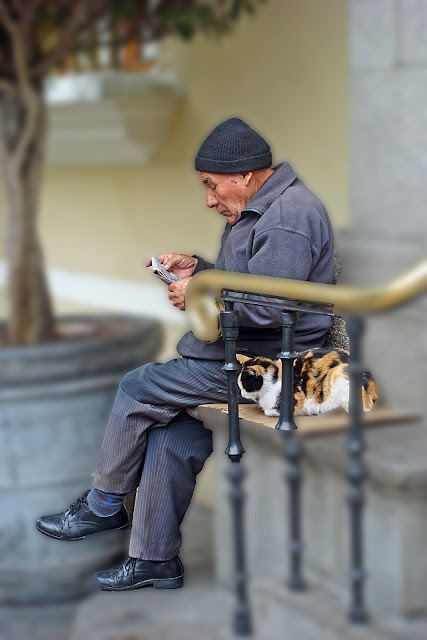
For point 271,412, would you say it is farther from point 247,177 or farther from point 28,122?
point 28,122

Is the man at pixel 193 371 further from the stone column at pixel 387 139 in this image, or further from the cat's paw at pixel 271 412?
the stone column at pixel 387 139

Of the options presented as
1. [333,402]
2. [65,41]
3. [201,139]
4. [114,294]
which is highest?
[65,41]

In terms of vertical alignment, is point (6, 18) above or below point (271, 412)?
above

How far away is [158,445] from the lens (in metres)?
0.99

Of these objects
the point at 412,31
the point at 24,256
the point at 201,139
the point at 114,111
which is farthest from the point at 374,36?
the point at 114,111

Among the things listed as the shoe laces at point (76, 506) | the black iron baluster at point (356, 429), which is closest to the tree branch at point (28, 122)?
the black iron baluster at point (356, 429)

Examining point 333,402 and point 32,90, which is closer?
point 333,402

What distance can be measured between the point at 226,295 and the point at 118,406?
0.56ft

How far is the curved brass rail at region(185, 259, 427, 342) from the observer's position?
2.59 ft

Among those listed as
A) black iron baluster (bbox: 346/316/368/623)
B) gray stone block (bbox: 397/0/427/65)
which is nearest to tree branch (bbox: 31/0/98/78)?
gray stone block (bbox: 397/0/427/65)

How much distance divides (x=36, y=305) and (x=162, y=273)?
383 cm

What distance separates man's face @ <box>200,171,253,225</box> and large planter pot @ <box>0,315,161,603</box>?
2.80 meters

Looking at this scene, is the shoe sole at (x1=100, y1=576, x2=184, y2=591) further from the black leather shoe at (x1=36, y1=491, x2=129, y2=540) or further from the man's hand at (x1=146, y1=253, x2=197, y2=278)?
the man's hand at (x1=146, y1=253, x2=197, y2=278)

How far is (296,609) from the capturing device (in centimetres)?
539
